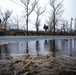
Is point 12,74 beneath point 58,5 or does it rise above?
beneath

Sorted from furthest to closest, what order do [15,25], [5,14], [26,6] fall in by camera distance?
[15,25]
[5,14]
[26,6]

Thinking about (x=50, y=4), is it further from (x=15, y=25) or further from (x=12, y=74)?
(x=12, y=74)

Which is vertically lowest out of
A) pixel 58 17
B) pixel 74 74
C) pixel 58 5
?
pixel 74 74

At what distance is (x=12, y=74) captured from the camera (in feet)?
11.0

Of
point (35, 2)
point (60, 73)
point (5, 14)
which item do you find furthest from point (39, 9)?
point (60, 73)

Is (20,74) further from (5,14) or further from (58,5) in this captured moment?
(5,14)

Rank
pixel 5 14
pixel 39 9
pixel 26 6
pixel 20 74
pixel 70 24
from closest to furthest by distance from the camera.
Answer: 1. pixel 20 74
2. pixel 26 6
3. pixel 39 9
4. pixel 5 14
5. pixel 70 24

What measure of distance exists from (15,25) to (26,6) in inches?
1121

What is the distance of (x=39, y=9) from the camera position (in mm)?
56844

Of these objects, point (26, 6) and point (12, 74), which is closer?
point (12, 74)

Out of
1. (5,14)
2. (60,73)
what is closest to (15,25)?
(5,14)

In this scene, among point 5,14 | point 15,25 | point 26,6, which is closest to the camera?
point 26,6

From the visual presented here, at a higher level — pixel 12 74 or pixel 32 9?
pixel 32 9

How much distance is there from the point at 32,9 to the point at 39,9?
4349 millimetres
